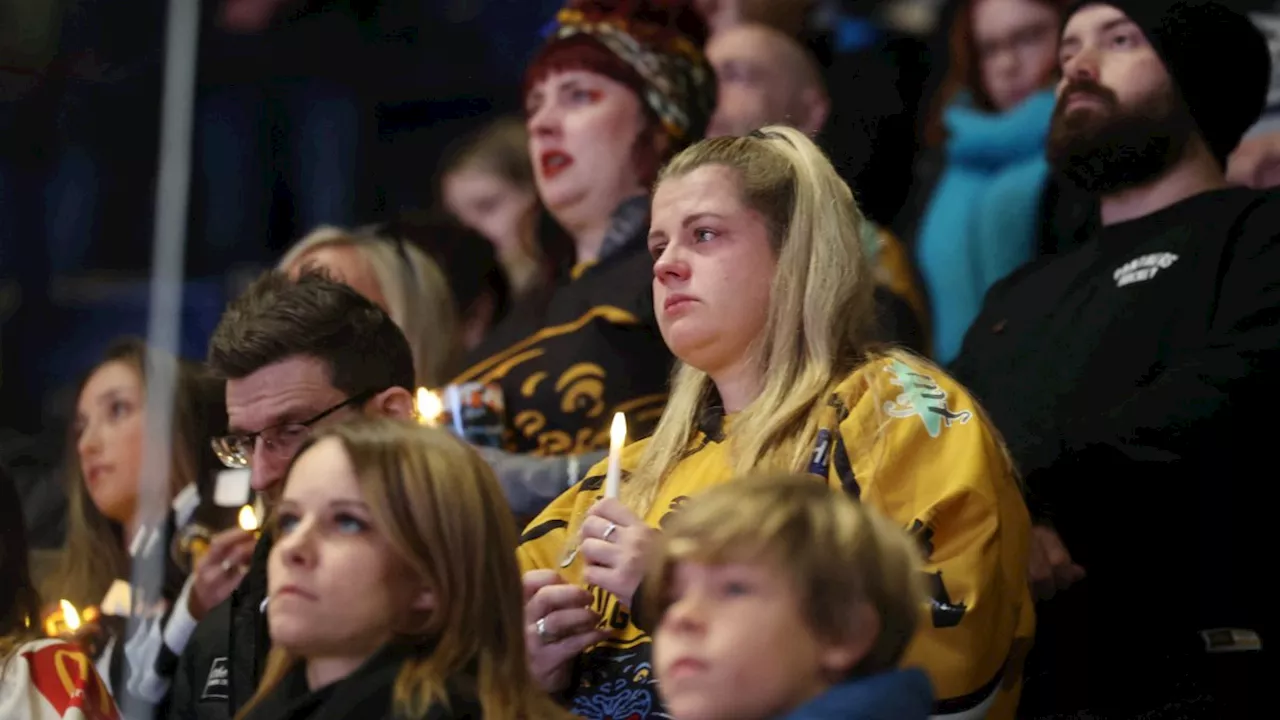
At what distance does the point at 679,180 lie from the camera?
2650mm

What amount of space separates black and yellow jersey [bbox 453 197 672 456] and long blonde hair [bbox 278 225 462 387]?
0.12 m

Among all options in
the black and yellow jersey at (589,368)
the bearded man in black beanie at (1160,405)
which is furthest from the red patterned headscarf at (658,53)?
the bearded man in black beanie at (1160,405)

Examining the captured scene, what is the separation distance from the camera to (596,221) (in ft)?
12.4

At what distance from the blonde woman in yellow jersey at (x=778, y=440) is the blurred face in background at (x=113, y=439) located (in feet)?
4.37

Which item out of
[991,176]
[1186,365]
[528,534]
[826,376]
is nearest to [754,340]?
[826,376]

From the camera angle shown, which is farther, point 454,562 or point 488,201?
point 488,201

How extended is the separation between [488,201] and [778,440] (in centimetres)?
194

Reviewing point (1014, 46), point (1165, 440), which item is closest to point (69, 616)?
point (1165, 440)

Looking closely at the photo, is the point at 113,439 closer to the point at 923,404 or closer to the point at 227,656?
the point at 227,656

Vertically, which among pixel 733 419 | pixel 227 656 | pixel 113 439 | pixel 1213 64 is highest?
pixel 1213 64

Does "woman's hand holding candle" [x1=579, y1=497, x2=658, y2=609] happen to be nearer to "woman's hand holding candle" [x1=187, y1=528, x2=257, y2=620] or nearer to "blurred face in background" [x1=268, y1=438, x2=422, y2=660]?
"blurred face in background" [x1=268, y1=438, x2=422, y2=660]

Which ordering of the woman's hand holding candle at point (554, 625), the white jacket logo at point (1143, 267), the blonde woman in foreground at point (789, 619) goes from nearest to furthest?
the blonde woman in foreground at point (789, 619), the woman's hand holding candle at point (554, 625), the white jacket logo at point (1143, 267)

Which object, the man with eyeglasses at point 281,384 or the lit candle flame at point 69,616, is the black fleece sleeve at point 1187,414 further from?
the lit candle flame at point 69,616

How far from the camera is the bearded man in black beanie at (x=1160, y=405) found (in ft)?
9.68
